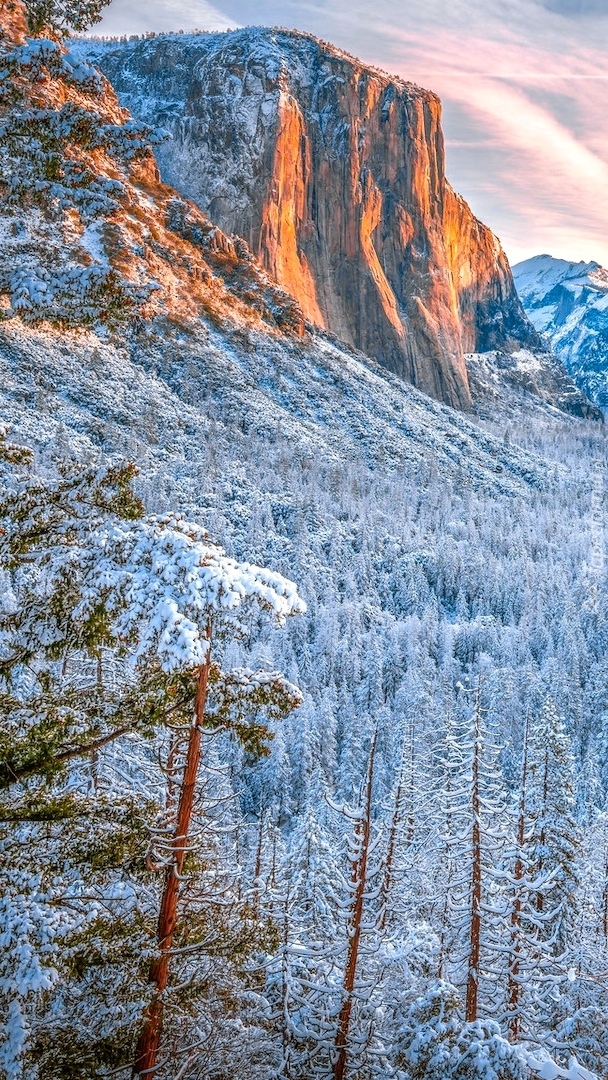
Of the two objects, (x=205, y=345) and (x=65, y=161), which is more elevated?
(x=65, y=161)

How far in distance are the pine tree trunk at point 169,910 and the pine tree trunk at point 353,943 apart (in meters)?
5.10

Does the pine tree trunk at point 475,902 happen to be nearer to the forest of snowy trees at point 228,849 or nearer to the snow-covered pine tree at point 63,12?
the forest of snowy trees at point 228,849

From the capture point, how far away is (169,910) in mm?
6773

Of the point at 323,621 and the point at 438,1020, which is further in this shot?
the point at 323,621

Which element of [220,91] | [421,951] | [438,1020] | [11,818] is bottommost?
[421,951]

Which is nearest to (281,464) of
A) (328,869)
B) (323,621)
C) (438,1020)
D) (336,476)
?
(336,476)

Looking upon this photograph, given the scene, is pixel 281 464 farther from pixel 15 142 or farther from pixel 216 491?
pixel 15 142

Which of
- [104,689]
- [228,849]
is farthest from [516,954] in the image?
[104,689]

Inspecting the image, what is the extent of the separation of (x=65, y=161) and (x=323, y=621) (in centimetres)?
8162

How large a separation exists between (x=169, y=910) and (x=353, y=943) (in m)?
6.59

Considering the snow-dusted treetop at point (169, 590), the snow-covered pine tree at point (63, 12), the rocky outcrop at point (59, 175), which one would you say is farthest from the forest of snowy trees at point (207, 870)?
the snow-covered pine tree at point (63, 12)

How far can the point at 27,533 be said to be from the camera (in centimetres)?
649

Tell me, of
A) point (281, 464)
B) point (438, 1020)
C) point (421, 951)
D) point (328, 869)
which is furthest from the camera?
point (281, 464)

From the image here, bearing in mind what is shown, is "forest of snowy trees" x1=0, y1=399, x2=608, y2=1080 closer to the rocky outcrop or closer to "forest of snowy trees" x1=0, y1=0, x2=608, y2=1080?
"forest of snowy trees" x1=0, y1=0, x2=608, y2=1080
